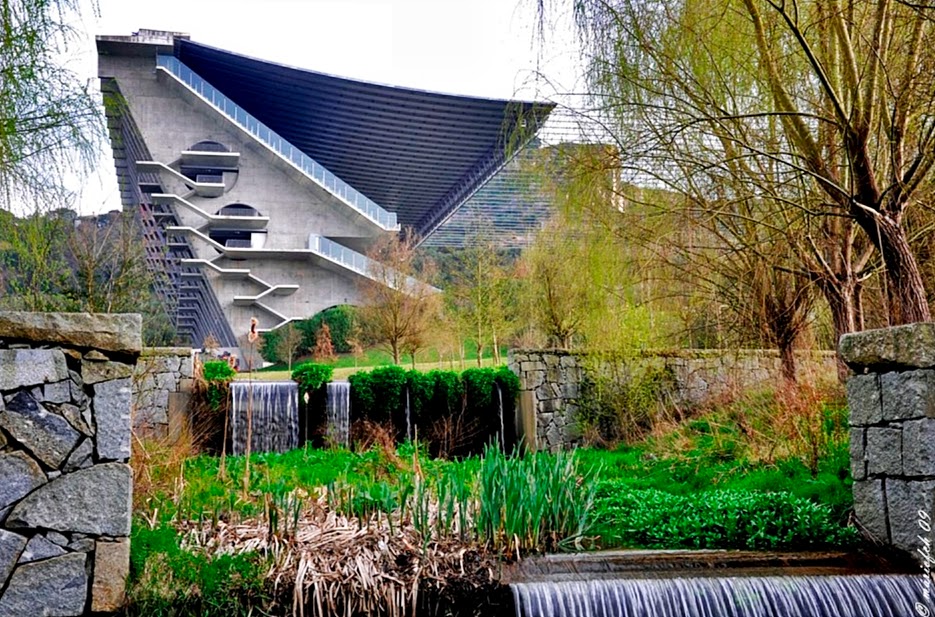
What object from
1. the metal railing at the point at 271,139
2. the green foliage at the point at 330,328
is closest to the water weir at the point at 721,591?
the green foliage at the point at 330,328

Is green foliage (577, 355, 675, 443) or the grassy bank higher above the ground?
green foliage (577, 355, 675, 443)

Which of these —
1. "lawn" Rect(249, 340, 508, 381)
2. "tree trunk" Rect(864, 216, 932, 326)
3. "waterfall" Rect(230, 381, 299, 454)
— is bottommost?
"waterfall" Rect(230, 381, 299, 454)

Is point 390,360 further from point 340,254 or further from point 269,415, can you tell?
point 269,415

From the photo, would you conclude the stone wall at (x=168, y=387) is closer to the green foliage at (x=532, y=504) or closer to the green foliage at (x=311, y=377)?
the green foliage at (x=311, y=377)

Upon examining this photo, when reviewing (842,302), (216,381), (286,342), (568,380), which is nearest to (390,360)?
(286,342)

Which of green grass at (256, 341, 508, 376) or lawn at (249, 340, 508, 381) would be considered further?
green grass at (256, 341, 508, 376)

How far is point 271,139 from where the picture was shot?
99.6ft

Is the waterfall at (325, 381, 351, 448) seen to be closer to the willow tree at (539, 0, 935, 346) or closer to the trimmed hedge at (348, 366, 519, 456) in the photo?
the trimmed hedge at (348, 366, 519, 456)

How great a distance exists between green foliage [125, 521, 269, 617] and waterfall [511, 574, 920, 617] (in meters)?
1.38

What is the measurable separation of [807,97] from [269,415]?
8983 millimetres

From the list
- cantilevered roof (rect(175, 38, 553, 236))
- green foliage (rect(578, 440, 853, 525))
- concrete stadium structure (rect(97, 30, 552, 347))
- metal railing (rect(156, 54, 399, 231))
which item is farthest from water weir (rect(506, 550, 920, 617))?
metal railing (rect(156, 54, 399, 231))

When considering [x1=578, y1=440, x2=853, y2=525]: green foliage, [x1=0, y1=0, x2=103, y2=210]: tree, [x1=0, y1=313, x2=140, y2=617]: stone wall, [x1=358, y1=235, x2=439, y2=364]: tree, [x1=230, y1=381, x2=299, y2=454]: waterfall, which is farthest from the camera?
[x1=358, y1=235, x2=439, y2=364]: tree

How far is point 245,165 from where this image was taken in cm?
3050

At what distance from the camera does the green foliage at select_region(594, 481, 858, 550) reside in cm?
508
